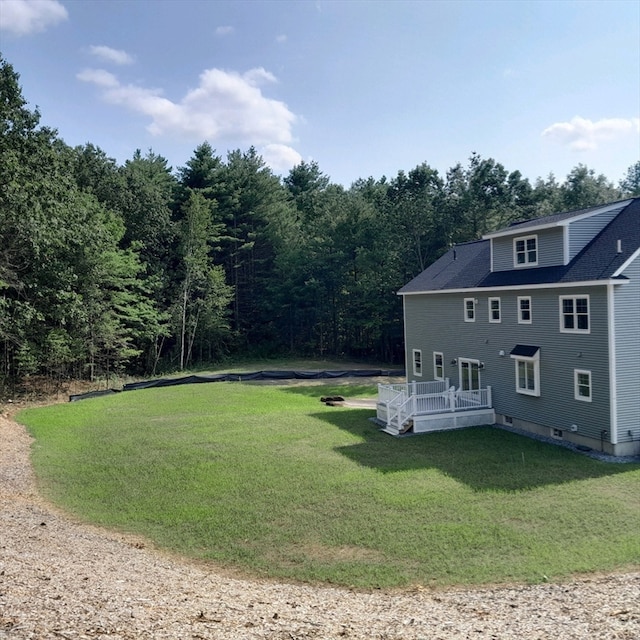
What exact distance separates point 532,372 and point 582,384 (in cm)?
203

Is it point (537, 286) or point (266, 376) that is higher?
point (537, 286)

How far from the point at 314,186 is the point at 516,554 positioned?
5642 cm

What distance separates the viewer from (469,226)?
135 ft

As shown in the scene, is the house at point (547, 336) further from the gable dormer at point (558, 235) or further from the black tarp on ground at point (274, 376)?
the black tarp on ground at point (274, 376)

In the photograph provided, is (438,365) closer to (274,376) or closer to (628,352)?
(628,352)

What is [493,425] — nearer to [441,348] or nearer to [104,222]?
[441,348]

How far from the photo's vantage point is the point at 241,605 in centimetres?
632

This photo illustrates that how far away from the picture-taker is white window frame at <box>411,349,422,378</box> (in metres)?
24.6

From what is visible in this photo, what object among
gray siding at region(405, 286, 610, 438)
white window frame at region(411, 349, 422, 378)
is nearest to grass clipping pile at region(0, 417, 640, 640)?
gray siding at region(405, 286, 610, 438)

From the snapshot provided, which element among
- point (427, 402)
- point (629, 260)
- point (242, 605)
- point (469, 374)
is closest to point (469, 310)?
point (469, 374)

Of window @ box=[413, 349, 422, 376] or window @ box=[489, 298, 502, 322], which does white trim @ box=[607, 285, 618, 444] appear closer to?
window @ box=[489, 298, 502, 322]

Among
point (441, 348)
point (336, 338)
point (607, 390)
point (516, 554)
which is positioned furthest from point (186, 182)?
point (516, 554)

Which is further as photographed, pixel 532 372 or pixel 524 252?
pixel 524 252

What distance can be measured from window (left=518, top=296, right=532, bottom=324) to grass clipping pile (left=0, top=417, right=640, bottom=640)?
11.0 metres
